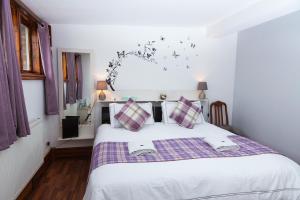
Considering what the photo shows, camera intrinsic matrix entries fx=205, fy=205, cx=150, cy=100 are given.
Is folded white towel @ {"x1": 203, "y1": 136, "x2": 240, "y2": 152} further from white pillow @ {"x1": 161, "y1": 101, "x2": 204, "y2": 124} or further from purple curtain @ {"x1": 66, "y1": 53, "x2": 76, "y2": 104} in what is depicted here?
purple curtain @ {"x1": 66, "y1": 53, "x2": 76, "y2": 104}

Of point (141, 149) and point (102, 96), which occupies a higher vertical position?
point (102, 96)

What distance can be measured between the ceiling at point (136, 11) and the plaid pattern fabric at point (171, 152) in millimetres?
1692

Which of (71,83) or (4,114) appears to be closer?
(4,114)

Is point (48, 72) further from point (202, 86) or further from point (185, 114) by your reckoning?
point (202, 86)

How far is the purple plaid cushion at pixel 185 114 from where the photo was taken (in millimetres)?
3287

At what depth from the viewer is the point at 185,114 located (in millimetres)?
3359

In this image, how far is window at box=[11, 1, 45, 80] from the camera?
8.58 ft

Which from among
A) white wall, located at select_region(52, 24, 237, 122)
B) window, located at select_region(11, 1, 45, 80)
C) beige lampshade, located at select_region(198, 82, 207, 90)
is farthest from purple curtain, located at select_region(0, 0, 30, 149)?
beige lampshade, located at select_region(198, 82, 207, 90)

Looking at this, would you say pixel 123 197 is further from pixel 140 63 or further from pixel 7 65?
pixel 140 63

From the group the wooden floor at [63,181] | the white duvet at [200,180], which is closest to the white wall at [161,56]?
the wooden floor at [63,181]

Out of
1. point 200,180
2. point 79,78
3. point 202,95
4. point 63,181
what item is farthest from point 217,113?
point 63,181

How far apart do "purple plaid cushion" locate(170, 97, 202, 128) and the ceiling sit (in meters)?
Answer: 1.38

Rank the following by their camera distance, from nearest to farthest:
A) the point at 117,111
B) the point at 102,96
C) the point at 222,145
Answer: the point at 222,145 < the point at 117,111 < the point at 102,96

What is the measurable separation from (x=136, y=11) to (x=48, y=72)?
5.46 ft
